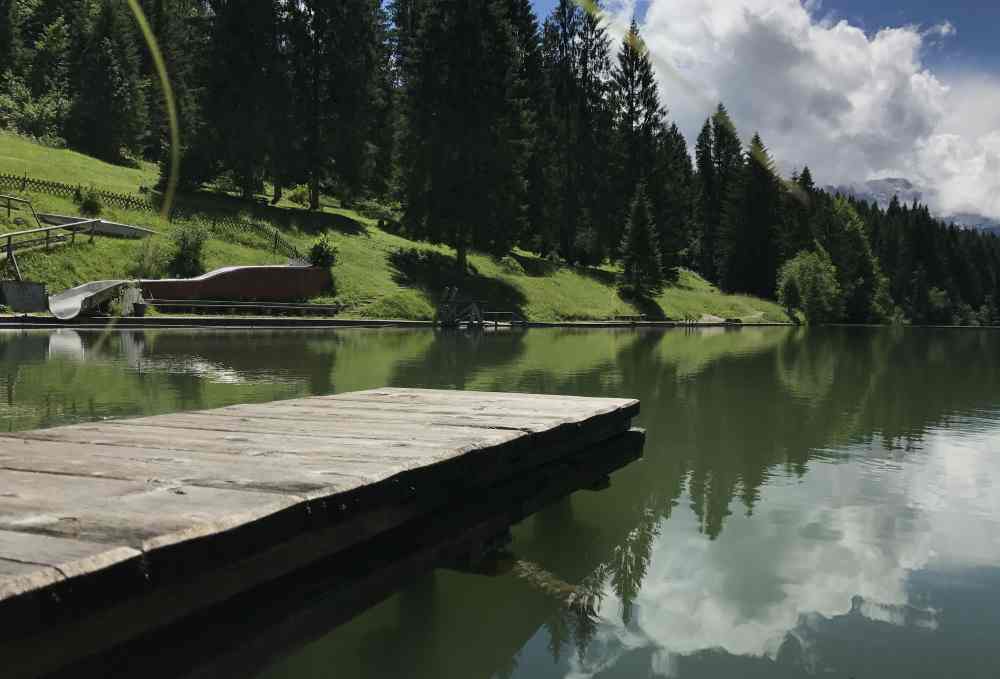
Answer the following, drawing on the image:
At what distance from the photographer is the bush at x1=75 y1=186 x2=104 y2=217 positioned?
134 ft

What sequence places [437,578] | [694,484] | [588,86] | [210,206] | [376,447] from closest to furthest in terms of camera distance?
[376,447]
[437,578]
[694,484]
[210,206]
[588,86]

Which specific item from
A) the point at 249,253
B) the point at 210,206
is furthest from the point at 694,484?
the point at 210,206

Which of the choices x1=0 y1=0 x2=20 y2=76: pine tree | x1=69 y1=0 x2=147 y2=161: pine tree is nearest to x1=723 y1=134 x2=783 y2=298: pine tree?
x1=69 y1=0 x2=147 y2=161: pine tree

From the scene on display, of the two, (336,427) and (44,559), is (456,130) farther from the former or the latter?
(44,559)

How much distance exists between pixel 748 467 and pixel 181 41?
295ft

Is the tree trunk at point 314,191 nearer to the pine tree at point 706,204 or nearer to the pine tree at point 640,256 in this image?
the pine tree at point 640,256

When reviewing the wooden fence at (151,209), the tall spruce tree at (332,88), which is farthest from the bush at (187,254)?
the tall spruce tree at (332,88)

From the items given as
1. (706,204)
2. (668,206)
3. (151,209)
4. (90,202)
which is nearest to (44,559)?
(90,202)

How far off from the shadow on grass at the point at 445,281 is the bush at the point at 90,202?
15325mm

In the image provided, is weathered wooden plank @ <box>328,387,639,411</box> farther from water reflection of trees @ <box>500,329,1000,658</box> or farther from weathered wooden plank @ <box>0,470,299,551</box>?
weathered wooden plank @ <box>0,470,299,551</box>

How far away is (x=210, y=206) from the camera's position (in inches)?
1901

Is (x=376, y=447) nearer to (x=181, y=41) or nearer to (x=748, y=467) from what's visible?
(x=748, y=467)

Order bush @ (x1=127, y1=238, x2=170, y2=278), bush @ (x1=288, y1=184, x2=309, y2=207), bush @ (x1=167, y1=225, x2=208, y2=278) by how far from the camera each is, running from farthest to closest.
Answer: bush @ (x1=288, y1=184, x2=309, y2=207) < bush @ (x1=167, y1=225, x2=208, y2=278) < bush @ (x1=127, y1=238, x2=170, y2=278)

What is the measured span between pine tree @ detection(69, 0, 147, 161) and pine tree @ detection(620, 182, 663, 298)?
39.9 meters
